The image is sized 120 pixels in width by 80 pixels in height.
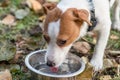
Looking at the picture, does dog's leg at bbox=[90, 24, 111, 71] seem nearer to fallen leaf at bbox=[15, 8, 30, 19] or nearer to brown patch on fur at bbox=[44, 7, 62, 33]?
brown patch on fur at bbox=[44, 7, 62, 33]

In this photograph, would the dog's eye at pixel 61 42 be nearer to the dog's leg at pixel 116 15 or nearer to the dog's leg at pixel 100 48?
the dog's leg at pixel 100 48

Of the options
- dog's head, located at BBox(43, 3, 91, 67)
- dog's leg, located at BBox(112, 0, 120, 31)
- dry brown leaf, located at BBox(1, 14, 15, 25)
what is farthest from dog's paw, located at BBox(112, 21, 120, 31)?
dog's head, located at BBox(43, 3, 91, 67)

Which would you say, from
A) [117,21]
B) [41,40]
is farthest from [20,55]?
[117,21]

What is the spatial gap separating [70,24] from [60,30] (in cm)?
9

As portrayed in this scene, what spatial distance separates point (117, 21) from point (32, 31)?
0.85 meters

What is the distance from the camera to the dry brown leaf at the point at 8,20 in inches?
137

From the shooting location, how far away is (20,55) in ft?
9.53

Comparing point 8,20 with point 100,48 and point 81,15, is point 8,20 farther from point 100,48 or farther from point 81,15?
point 81,15

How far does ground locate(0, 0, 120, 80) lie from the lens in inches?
107

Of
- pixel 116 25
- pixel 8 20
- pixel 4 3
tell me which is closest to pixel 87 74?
pixel 116 25

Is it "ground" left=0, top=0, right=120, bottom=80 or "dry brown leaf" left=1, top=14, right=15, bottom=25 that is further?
"dry brown leaf" left=1, top=14, right=15, bottom=25

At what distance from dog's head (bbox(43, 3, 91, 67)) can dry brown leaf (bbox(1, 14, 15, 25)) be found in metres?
1.16

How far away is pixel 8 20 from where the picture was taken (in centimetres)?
353

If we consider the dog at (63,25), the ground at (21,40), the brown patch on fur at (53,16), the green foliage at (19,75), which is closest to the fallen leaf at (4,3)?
the ground at (21,40)
